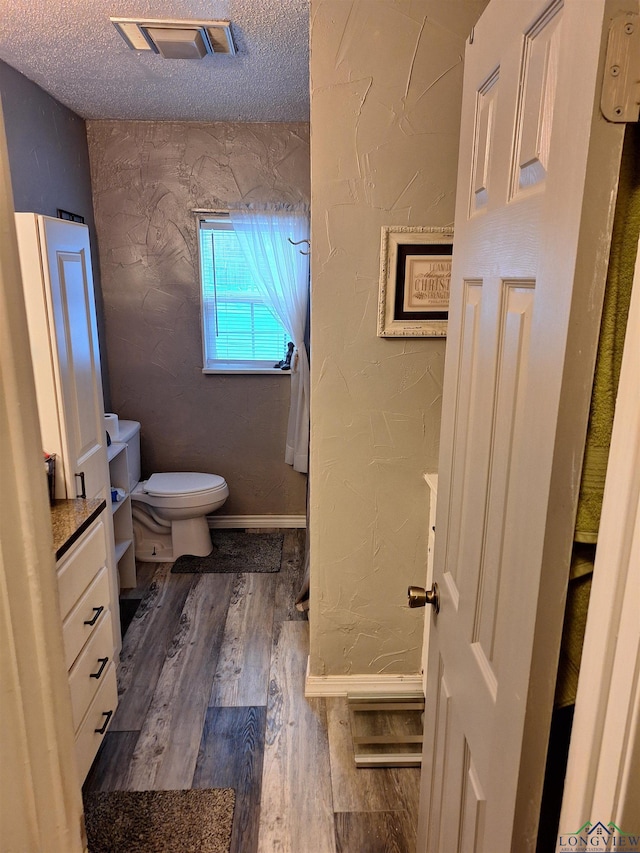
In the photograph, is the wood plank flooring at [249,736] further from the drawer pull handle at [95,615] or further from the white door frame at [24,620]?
the white door frame at [24,620]

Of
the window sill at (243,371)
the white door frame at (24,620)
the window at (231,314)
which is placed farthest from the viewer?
the window sill at (243,371)

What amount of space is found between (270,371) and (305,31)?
6.31ft

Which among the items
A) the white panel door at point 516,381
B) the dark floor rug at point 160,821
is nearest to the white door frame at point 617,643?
the white panel door at point 516,381

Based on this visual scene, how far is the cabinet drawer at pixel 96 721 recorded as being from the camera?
71.0 inches

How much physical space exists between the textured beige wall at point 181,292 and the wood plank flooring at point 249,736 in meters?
1.08

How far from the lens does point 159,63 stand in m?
2.51

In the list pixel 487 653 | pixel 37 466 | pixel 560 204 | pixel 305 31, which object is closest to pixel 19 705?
pixel 37 466

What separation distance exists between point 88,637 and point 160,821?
23.7 inches

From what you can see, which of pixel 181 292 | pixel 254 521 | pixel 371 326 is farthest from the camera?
pixel 254 521

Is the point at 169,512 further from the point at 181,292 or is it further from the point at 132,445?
the point at 181,292

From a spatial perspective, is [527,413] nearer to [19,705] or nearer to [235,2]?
[19,705]

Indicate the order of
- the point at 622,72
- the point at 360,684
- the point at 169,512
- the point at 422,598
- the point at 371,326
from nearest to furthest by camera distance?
1. the point at 622,72
2. the point at 422,598
3. the point at 371,326
4. the point at 360,684
5. the point at 169,512

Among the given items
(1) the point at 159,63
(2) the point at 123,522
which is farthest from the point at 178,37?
(2) the point at 123,522

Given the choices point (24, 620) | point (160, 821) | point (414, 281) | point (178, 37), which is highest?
point (178, 37)
